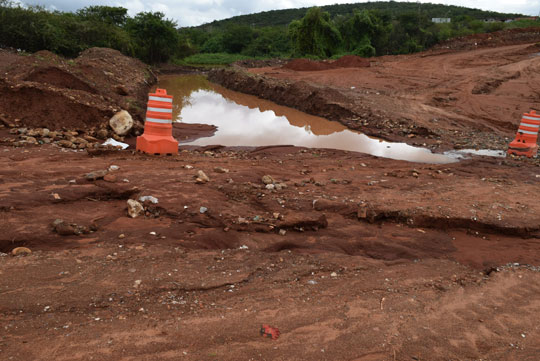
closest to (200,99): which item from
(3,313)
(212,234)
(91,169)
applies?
(91,169)

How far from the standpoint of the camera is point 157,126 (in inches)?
233

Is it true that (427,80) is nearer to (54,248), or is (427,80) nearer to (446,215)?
(446,215)

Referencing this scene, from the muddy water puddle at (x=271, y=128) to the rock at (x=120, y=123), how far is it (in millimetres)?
1631

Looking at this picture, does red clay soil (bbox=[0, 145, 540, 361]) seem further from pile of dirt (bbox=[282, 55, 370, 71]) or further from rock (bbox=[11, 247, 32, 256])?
pile of dirt (bbox=[282, 55, 370, 71])

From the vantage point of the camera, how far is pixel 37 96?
25.0 feet

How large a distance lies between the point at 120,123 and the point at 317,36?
32236 millimetres

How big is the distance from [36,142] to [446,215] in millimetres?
6856

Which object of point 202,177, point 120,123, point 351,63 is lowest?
point 202,177

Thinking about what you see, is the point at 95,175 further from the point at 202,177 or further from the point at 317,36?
the point at 317,36

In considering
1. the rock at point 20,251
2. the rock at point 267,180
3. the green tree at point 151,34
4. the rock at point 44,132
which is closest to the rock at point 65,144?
the rock at point 44,132

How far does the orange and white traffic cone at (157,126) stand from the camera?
19.3 ft

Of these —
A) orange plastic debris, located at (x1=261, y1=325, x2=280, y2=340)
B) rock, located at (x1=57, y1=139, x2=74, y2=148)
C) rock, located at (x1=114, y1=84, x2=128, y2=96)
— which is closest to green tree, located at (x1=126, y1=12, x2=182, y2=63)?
rock, located at (x1=114, y1=84, x2=128, y2=96)

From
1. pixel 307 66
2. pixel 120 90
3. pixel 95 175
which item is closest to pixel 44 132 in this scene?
pixel 95 175

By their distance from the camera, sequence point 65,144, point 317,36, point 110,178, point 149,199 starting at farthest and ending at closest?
1. point 317,36
2. point 65,144
3. point 110,178
4. point 149,199
